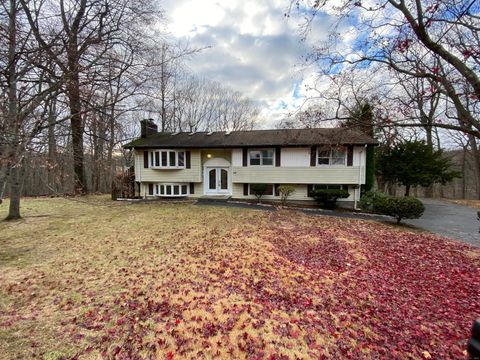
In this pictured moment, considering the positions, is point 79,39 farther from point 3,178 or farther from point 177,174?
point 177,174

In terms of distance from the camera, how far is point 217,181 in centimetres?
1697

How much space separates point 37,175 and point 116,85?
2505 mm

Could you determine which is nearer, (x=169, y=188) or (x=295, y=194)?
(x=295, y=194)

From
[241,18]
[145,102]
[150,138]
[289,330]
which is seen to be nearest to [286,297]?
[289,330]

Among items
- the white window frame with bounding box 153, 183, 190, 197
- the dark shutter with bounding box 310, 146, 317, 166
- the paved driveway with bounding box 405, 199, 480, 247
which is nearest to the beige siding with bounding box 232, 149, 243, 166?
the white window frame with bounding box 153, 183, 190, 197

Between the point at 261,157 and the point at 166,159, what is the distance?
6.50 meters

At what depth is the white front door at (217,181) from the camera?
55.5 ft

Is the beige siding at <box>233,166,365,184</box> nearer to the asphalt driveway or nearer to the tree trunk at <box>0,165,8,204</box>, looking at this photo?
the asphalt driveway

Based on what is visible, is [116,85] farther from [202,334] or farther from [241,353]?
[241,353]

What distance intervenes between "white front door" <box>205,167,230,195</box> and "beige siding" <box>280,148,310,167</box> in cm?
412

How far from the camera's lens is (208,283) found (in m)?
4.88

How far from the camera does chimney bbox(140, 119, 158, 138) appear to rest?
18.0 metres

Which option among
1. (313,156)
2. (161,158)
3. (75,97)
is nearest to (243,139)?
(313,156)

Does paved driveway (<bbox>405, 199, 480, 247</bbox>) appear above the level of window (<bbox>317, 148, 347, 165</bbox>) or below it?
below
